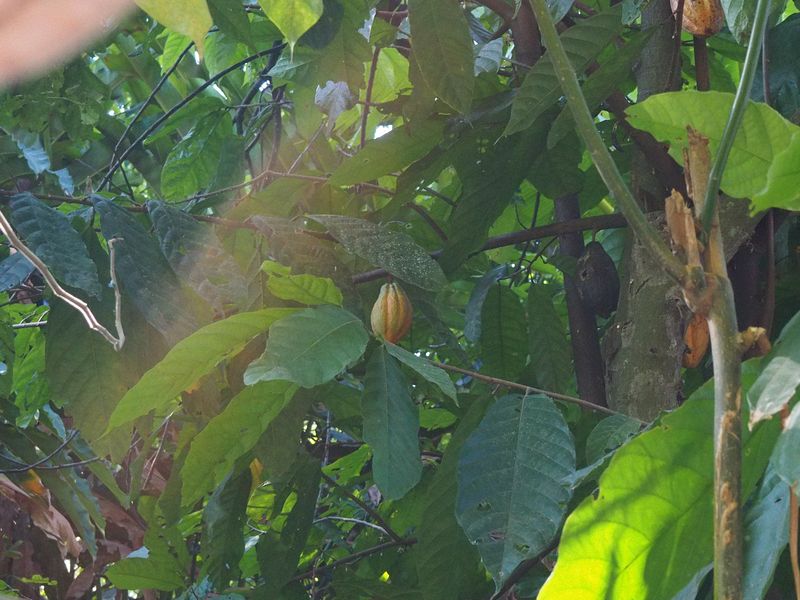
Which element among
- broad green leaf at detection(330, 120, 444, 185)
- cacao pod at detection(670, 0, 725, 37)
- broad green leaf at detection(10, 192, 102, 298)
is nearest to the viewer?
broad green leaf at detection(10, 192, 102, 298)

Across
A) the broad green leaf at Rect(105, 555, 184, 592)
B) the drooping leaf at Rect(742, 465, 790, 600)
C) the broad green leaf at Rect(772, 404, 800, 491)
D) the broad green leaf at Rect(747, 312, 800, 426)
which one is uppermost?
the broad green leaf at Rect(747, 312, 800, 426)

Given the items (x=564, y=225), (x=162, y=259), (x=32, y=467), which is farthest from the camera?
(x=32, y=467)

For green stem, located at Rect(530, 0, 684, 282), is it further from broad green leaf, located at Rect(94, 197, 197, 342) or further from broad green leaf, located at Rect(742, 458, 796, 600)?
broad green leaf, located at Rect(94, 197, 197, 342)

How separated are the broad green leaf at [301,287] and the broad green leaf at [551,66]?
1.01 ft

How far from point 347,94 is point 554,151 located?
12.9 inches

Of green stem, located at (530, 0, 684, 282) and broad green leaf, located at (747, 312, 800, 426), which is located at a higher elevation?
green stem, located at (530, 0, 684, 282)

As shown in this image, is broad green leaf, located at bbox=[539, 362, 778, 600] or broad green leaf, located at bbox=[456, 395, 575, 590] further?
broad green leaf, located at bbox=[456, 395, 575, 590]

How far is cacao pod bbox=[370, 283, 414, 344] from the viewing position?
Result: 1.22 m

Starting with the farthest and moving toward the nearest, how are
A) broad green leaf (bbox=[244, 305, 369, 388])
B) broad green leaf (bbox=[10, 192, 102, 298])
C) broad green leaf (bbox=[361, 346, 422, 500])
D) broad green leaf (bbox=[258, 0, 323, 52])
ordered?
broad green leaf (bbox=[10, 192, 102, 298]), broad green leaf (bbox=[361, 346, 422, 500]), broad green leaf (bbox=[244, 305, 369, 388]), broad green leaf (bbox=[258, 0, 323, 52])

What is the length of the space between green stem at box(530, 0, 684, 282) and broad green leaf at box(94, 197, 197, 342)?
567 millimetres

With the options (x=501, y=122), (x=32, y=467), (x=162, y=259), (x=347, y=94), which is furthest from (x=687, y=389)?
(x=32, y=467)

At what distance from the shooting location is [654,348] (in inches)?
45.5

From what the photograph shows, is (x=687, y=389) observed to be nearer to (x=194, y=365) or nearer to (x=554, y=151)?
(x=554, y=151)

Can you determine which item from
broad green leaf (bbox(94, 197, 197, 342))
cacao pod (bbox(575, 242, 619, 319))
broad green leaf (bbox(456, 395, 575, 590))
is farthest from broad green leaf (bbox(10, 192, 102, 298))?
cacao pod (bbox(575, 242, 619, 319))
